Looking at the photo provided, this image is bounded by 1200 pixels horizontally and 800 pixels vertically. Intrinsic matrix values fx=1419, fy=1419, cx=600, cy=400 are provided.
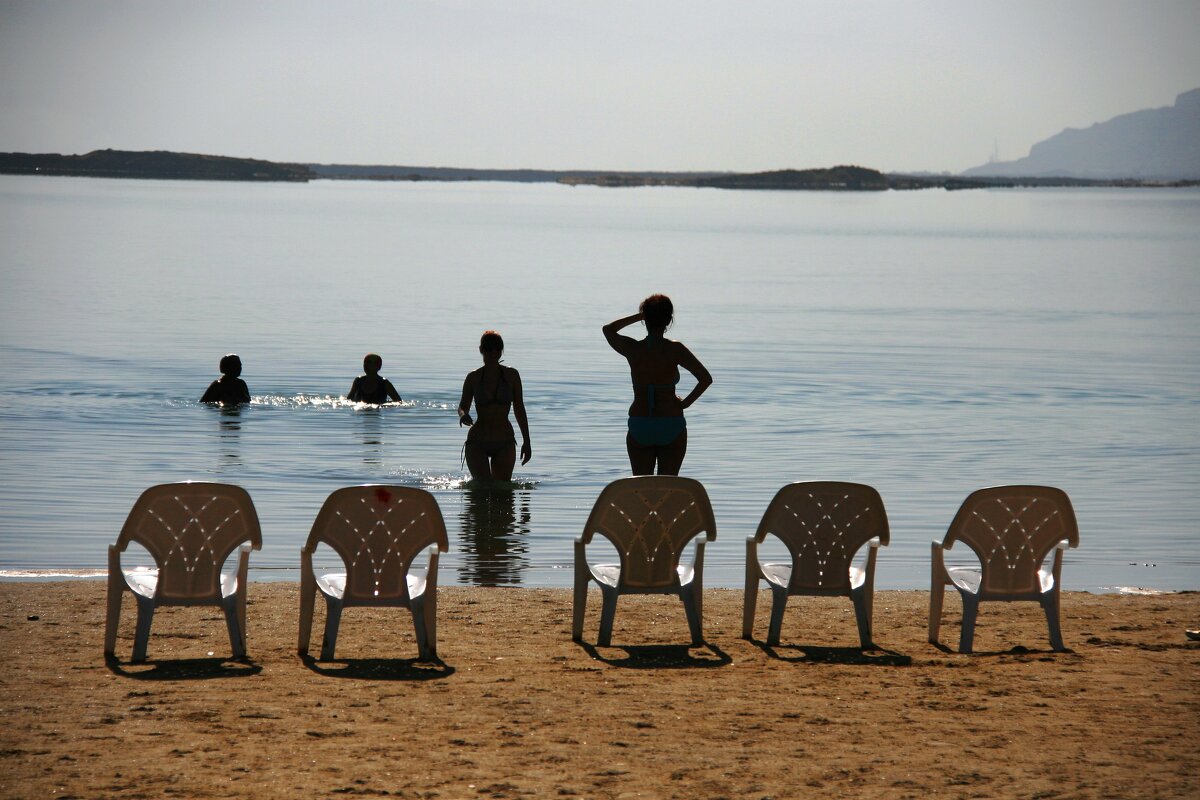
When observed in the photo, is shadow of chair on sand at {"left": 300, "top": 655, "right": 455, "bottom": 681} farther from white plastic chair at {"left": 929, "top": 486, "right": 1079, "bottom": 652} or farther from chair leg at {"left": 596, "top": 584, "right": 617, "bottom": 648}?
white plastic chair at {"left": 929, "top": 486, "right": 1079, "bottom": 652}

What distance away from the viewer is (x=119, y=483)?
1479 centimetres

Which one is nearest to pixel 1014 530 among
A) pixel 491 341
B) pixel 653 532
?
pixel 653 532

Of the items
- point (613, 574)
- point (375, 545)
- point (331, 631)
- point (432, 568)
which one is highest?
point (375, 545)

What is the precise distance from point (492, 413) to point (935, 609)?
17.4ft

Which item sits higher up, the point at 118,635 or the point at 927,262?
the point at 927,262

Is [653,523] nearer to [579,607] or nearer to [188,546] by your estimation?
[579,607]

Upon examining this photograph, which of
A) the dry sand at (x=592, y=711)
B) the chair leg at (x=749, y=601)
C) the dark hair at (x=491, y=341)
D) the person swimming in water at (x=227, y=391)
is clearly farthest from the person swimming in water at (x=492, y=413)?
the person swimming in water at (x=227, y=391)

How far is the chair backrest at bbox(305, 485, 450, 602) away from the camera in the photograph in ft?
22.9

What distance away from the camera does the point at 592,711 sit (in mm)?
6199

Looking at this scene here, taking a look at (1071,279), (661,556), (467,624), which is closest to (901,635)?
(661,556)

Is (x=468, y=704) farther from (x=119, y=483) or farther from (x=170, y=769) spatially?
(x=119, y=483)

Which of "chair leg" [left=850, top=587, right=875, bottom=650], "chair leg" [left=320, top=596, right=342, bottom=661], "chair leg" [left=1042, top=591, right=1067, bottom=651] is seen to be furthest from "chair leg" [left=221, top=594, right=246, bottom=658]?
"chair leg" [left=1042, top=591, right=1067, bottom=651]

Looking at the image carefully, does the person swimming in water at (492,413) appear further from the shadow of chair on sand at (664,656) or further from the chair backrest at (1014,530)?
the chair backrest at (1014,530)

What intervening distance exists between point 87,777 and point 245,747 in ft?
2.04
